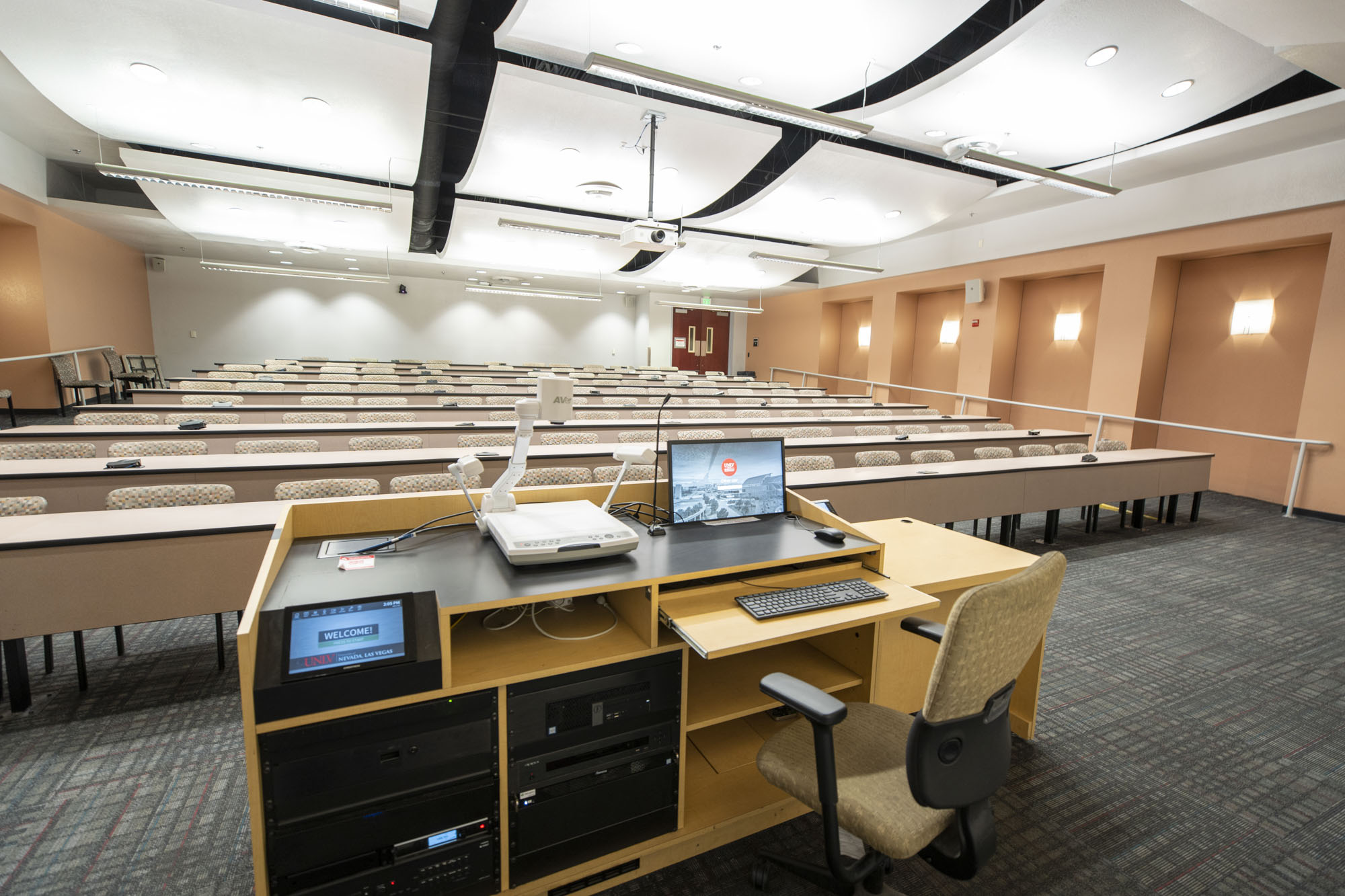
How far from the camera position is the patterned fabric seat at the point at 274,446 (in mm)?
4062

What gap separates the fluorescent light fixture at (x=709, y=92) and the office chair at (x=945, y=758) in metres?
3.76

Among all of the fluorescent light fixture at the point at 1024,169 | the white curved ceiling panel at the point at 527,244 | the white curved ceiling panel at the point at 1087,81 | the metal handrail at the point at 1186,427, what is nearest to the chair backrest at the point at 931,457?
the fluorescent light fixture at the point at 1024,169

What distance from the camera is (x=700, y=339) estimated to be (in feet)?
58.0

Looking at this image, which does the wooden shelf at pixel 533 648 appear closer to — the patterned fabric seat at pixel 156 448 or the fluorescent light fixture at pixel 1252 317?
the patterned fabric seat at pixel 156 448

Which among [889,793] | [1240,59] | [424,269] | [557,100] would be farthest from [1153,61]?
[424,269]

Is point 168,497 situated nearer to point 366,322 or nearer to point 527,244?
point 527,244

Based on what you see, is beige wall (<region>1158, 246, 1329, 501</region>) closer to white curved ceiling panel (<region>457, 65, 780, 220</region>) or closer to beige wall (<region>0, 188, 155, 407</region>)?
white curved ceiling panel (<region>457, 65, 780, 220</region>)

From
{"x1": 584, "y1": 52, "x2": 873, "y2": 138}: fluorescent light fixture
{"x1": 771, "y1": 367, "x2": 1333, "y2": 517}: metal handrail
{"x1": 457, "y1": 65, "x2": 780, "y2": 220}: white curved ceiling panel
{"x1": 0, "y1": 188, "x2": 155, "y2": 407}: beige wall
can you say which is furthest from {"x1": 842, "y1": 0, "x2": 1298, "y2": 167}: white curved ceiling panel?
{"x1": 0, "y1": 188, "x2": 155, "y2": 407}: beige wall

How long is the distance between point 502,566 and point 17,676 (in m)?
2.35

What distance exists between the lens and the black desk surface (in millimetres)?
1360

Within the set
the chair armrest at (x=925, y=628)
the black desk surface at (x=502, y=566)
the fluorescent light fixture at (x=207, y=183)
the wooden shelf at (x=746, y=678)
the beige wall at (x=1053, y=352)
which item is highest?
the fluorescent light fixture at (x=207, y=183)

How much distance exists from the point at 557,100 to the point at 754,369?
12.7 m

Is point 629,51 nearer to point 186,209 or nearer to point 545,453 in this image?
point 545,453

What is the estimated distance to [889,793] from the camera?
130 cm
